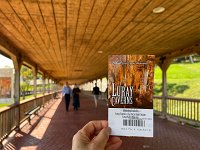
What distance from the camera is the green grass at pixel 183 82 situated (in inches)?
1494

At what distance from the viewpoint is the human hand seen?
1254 mm

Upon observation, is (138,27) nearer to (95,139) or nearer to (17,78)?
(17,78)

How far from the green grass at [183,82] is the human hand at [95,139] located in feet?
113

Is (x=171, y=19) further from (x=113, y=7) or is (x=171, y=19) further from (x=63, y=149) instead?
(x=63, y=149)

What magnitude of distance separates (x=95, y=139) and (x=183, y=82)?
42.8 m

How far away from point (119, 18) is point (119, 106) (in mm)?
5252

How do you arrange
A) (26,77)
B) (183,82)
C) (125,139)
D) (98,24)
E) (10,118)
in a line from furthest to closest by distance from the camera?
(26,77), (183,82), (10,118), (125,139), (98,24)

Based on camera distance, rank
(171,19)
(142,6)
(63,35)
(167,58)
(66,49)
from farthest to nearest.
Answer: (167,58)
(66,49)
(63,35)
(171,19)
(142,6)

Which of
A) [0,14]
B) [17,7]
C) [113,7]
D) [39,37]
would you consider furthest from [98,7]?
[39,37]

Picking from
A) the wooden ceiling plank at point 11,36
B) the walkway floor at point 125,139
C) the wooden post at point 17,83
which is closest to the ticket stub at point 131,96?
the wooden ceiling plank at point 11,36

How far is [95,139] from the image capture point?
129cm

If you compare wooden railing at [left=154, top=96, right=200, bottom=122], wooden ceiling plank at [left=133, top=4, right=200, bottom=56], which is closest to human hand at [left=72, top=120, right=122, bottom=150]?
wooden ceiling plank at [left=133, top=4, right=200, bottom=56]

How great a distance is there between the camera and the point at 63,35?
27.4 feet

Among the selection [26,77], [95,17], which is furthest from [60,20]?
[26,77]
